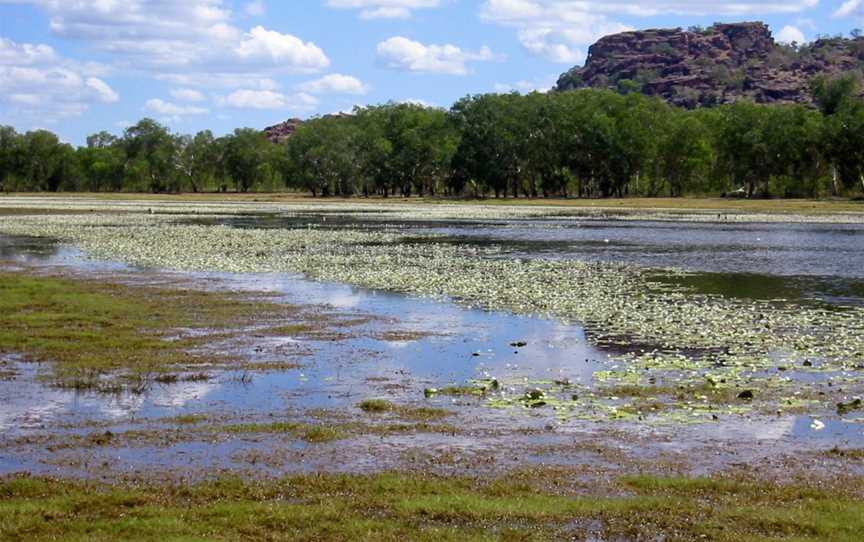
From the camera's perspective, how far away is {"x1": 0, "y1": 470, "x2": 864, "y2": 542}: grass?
11.2 m

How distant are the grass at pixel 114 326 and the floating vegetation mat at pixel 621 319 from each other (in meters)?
6.80

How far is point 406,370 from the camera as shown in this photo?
21828mm

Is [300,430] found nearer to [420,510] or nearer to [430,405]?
[430,405]

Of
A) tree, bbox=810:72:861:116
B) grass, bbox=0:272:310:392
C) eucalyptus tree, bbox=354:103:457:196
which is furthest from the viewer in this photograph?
eucalyptus tree, bbox=354:103:457:196

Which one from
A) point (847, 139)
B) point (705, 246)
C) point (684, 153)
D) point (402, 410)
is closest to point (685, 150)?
point (684, 153)

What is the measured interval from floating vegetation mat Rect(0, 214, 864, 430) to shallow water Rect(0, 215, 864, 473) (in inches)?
36.0

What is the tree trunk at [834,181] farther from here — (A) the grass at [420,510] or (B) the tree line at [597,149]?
(A) the grass at [420,510]

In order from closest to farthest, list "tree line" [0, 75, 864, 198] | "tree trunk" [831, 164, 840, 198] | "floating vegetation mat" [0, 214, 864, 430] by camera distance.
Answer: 1. "floating vegetation mat" [0, 214, 864, 430]
2. "tree trunk" [831, 164, 840, 198]
3. "tree line" [0, 75, 864, 198]

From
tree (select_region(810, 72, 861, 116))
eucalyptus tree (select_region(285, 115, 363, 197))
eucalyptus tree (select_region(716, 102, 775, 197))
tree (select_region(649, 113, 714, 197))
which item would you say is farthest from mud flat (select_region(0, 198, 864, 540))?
eucalyptus tree (select_region(285, 115, 363, 197))

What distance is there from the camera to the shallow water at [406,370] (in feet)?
52.4

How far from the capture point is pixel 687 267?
47.0 meters

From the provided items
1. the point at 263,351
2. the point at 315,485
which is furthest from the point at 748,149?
the point at 315,485

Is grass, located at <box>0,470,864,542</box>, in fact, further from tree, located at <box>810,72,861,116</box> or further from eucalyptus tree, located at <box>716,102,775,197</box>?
tree, located at <box>810,72,861,116</box>

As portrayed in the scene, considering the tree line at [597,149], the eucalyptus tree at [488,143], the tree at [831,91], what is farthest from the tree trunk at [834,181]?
the eucalyptus tree at [488,143]
